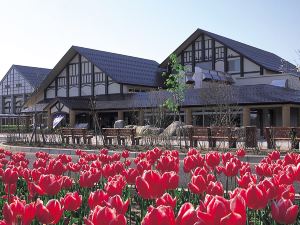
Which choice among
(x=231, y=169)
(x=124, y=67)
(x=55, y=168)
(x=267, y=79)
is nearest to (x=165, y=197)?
(x=231, y=169)

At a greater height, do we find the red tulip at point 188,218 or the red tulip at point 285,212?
the red tulip at point 188,218

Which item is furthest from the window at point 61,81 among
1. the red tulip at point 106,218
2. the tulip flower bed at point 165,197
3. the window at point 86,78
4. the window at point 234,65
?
the red tulip at point 106,218

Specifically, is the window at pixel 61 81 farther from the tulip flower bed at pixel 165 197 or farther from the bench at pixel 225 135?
the tulip flower bed at pixel 165 197

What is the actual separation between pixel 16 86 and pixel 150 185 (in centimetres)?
6471

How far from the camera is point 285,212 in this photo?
94.7 inches

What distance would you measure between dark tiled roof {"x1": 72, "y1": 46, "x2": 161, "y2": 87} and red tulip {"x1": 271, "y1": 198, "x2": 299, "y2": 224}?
3793 cm

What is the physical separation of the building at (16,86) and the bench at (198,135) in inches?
1847

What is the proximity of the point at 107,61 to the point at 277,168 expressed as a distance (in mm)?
39479

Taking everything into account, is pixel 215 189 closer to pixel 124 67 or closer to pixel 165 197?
pixel 165 197

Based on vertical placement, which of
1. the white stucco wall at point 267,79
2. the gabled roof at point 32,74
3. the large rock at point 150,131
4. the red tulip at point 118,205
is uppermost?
the gabled roof at point 32,74

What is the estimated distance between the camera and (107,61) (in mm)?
43000

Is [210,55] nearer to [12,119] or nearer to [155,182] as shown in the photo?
[12,119]

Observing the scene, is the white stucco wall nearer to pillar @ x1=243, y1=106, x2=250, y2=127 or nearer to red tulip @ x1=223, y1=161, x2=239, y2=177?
pillar @ x1=243, y1=106, x2=250, y2=127

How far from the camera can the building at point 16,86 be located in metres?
63.7
